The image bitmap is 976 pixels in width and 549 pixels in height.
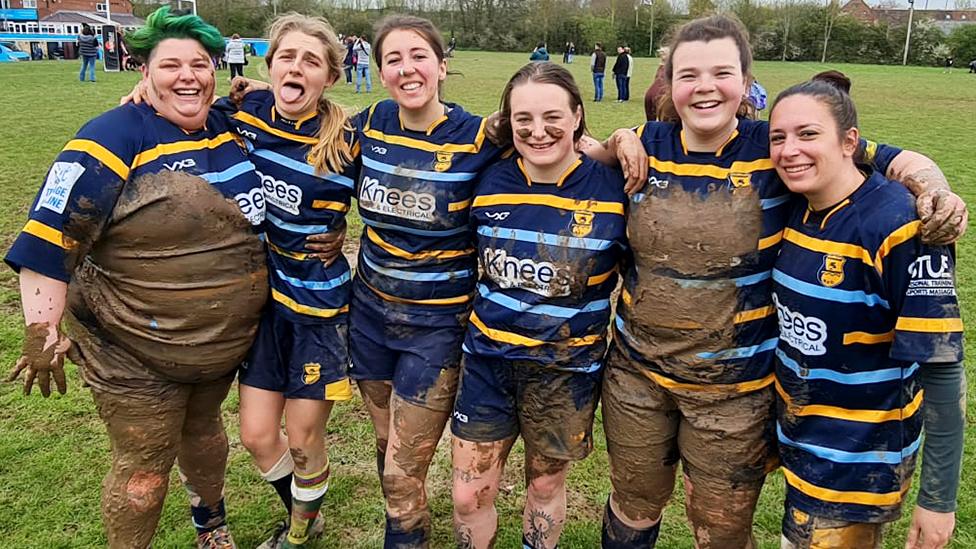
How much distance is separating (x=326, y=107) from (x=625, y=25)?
198 feet

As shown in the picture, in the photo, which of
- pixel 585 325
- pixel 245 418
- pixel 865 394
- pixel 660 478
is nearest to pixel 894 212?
pixel 865 394

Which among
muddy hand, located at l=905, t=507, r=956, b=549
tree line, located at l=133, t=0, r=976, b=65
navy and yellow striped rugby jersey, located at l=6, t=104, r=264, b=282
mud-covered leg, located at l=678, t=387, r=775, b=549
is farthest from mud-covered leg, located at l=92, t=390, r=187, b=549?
Result: tree line, located at l=133, t=0, r=976, b=65

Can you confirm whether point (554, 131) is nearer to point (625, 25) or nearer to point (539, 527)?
point (539, 527)

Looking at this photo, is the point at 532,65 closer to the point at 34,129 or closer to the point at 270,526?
the point at 270,526

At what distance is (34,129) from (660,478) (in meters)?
15.4

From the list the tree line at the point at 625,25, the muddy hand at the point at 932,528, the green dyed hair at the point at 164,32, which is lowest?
the muddy hand at the point at 932,528

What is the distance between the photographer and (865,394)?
2361mm

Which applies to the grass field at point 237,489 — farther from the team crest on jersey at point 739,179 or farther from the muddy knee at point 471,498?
the team crest on jersey at point 739,179

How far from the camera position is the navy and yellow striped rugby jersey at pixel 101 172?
8.48ft

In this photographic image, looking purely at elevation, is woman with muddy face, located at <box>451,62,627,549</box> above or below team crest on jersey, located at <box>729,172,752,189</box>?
below

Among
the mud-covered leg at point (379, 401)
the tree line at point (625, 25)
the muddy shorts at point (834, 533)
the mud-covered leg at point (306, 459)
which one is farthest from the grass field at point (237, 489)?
the tree line at point (625, 25)

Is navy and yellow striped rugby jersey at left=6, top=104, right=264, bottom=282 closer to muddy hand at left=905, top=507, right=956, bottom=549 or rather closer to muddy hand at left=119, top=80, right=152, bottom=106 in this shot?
muddy hand at left=119, top=80, right=152, bottom=106

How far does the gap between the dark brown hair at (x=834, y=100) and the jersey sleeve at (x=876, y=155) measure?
0.71 ft

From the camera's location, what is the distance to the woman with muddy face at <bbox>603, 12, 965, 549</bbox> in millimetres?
2539
